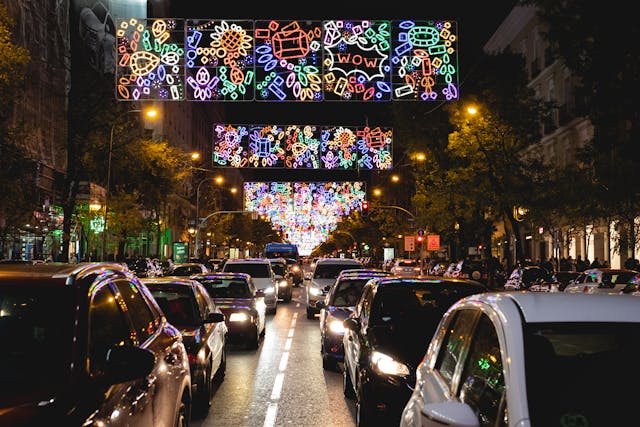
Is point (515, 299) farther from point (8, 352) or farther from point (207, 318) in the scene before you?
point (207, 318)

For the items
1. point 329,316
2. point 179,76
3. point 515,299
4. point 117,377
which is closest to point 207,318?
point 329,316

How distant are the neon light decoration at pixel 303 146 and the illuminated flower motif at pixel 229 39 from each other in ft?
51.0

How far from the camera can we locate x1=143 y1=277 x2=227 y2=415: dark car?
996 cm

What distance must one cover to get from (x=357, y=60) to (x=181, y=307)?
16187 millimetres

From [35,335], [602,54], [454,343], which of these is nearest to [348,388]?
[454,343]

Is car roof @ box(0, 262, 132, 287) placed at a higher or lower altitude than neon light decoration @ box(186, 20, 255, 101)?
lower

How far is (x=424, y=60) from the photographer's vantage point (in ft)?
84.1

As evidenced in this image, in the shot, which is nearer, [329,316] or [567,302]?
[567,302]

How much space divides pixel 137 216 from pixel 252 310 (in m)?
30.4

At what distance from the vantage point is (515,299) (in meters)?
4.31

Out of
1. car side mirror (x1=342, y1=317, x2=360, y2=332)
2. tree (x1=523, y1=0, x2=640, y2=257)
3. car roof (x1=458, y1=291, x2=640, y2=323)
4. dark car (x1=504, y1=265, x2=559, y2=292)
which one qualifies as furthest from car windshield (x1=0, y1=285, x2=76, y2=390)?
dark car (x1=504, y1=265, x2=559, y2=292)

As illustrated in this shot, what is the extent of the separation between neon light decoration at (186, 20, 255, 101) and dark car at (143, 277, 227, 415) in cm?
1450

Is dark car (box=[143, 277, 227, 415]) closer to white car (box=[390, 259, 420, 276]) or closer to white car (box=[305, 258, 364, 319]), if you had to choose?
white car (box=[305, 258, 364, 319])

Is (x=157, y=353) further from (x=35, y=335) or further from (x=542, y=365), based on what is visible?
(x=542, y=365)
